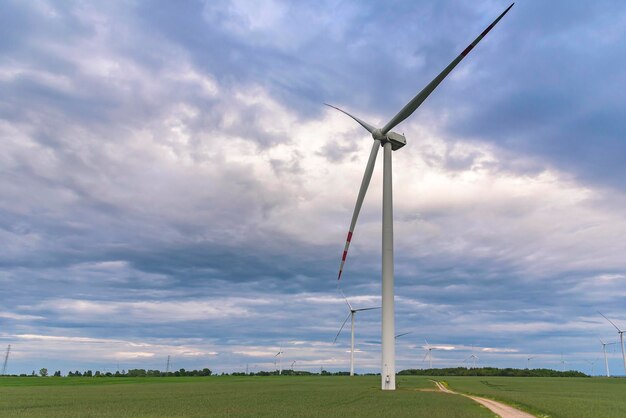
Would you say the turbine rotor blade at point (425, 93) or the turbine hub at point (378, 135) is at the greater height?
the turbine rotor blade at point (425, 93)

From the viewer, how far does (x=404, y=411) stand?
128 ft

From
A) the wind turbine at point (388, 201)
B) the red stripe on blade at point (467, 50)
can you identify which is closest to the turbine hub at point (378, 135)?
the wind turbine at point (388, 201)

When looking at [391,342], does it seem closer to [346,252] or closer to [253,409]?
[346,252]

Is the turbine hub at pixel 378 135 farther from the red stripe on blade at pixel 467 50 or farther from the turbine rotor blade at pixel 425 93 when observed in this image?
the red stripe on blade at pixel 467 50

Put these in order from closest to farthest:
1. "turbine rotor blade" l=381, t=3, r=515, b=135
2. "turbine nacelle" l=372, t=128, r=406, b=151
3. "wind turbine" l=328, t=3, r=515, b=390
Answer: "turbine rotor blade" l=381, t=3, r=515, b=135 < "wind turbine" l=328, t=3, r=515, b=390 < "turbine nacelle" l=372, t=128, r=406, b=151

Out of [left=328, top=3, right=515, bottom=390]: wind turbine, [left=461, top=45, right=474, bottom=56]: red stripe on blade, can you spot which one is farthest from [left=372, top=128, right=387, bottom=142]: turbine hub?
[left=461, top=45, right=474, bottom=56]: red stripe on blade

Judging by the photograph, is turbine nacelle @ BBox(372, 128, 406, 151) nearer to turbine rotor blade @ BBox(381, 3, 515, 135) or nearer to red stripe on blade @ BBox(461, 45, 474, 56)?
turbine rotor blade @ BBox(381, 3, 515, 135)

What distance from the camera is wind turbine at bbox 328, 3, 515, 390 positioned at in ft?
192

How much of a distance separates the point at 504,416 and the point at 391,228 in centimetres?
2948

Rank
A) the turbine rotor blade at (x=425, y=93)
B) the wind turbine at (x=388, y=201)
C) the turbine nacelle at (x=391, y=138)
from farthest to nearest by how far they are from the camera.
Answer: the turbine nacelle at (x=391, y=138), the wind turbine at (x=388, y=201), the turbine rotor blade at (x=425, y=93)

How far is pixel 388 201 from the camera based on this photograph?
6488 centimetres

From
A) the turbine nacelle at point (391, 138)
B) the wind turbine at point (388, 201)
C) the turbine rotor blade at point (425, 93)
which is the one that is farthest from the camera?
the turbine nacelle at point (391, 138)

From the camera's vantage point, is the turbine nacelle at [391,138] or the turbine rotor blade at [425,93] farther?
the turbine nacelle at [391,138]

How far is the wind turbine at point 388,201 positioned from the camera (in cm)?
5856
